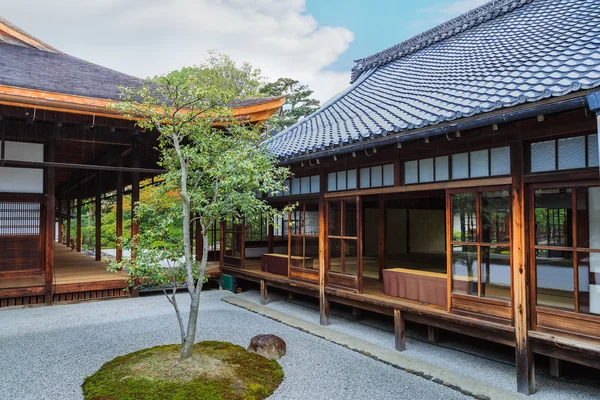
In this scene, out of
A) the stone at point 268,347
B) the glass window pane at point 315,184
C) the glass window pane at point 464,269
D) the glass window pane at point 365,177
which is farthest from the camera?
the glass window pane at point 315,184

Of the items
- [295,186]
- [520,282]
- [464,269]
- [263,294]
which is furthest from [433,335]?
[263,294]

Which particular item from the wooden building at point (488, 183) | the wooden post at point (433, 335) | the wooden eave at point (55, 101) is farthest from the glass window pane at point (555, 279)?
the wooden eave at point (55, 101)

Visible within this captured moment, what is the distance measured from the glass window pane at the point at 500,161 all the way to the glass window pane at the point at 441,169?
572mm

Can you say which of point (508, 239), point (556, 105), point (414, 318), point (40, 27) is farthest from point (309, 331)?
point (40, 27)

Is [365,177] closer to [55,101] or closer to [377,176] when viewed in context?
[377,176]

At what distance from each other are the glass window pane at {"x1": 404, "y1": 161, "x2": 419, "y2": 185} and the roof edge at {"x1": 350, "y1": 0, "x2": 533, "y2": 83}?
503 centimetres

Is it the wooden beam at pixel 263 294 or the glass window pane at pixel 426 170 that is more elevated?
the glass window pane at pixel 426 170

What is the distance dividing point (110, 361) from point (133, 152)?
17.3ft

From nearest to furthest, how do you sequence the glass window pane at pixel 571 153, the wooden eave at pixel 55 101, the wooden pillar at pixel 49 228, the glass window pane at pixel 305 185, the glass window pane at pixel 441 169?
the glass window pane at pixel 571 153, the glass window pane at pixel 441 169, the wooden eave at pixel 55 101, the glass window pane at pixel 305 185, the wooden pillar at pixel 49 228

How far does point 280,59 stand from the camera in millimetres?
32531

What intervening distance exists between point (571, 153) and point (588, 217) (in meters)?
0.61

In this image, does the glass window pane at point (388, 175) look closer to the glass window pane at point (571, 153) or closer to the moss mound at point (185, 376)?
the glass window pane at point (571, 153)

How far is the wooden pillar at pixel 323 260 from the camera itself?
650 centimetres

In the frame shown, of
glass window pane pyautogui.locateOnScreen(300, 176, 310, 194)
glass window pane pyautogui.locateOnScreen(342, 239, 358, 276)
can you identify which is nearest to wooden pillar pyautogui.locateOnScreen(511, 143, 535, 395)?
glass window pane pyautogui.locateOnScreen(342, 239, 358, 276)
